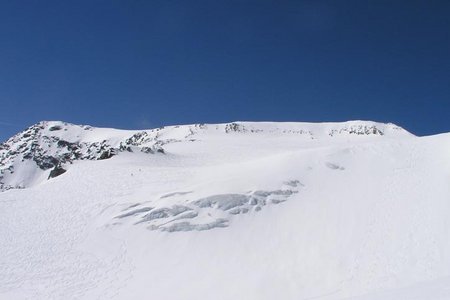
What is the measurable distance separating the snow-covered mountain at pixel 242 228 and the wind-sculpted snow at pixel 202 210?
0.23ft

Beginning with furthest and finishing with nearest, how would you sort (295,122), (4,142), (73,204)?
(4,142)
(295,122)
(73,204)

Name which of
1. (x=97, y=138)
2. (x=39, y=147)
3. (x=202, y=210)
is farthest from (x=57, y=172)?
(x=39, y=147)

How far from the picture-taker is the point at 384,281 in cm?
1925

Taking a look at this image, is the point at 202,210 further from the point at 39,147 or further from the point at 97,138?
the point at 39,147

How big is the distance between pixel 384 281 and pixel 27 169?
14162 centimetres

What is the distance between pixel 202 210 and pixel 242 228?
9.09 feet

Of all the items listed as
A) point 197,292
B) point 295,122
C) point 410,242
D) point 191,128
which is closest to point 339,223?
point 410,242

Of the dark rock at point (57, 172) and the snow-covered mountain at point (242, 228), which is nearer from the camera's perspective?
the snow-covered mountain at point (242, 228)

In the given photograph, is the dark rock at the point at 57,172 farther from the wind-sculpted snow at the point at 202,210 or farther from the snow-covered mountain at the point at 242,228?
the wind-sculpted snow at the point at 202,210

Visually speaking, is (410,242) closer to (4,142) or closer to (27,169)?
(27,169)

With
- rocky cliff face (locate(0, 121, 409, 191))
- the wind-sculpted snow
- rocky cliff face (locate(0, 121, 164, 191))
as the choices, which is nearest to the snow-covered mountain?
the wind-sculpted snow

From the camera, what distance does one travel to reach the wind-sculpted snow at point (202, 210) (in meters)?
25.3

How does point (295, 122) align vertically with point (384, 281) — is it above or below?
above

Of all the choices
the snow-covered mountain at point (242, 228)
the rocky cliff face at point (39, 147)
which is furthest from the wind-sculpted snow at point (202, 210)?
the rocky cliff face at point (39, 147)
